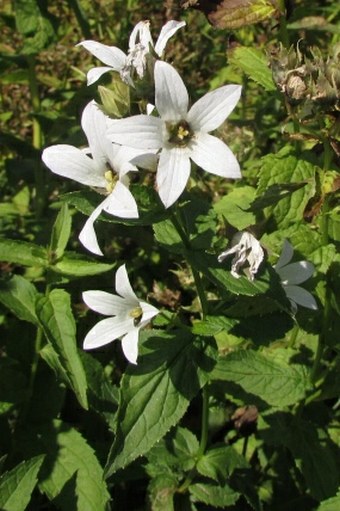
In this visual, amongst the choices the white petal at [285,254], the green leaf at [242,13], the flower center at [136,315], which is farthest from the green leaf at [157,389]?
the green leaf at [242,13]

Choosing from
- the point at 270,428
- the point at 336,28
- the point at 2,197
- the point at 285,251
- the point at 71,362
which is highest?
the point at 336,28

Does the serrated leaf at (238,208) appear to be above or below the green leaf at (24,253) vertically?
below

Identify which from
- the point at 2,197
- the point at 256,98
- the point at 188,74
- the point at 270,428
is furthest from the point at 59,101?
the point at 270,428

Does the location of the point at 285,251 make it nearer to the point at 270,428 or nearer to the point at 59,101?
the point at 270,428

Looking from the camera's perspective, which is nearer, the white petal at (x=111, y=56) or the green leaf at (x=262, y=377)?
the white petal at (x=111, y=56)

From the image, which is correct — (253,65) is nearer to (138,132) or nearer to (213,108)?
(213,108)

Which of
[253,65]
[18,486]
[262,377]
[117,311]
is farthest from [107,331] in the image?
[253,65]

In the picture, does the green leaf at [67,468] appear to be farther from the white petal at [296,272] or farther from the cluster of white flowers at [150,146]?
the white petal at [296,272]
